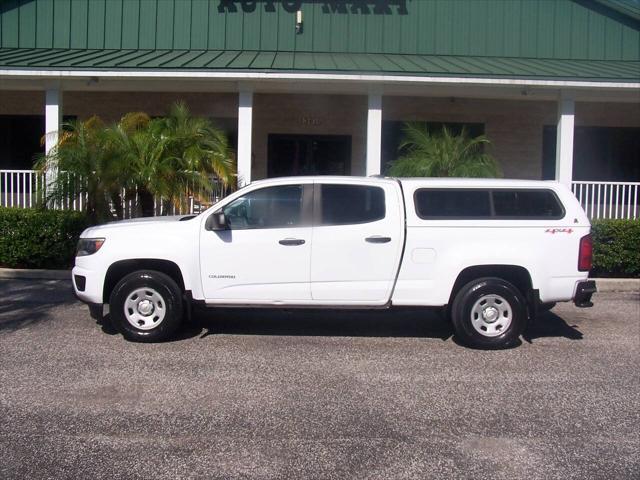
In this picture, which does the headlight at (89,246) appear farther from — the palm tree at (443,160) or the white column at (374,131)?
the white column at (374,131)

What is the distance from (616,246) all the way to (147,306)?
810 centimetres

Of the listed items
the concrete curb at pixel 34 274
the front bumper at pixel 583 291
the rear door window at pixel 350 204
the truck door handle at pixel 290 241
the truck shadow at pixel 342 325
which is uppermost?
the rear door window at pixel 350 204

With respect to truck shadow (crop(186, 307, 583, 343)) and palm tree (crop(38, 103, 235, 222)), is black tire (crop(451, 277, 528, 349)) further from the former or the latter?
palm tree (crop(38, 103, 235, 222))

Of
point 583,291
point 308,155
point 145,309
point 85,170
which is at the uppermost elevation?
point 308,155

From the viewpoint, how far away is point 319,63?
13.6m

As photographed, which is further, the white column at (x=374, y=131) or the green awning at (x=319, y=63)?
the white column at (x=374, y=131)

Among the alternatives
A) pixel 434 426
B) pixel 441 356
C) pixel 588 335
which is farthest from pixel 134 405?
pixel 588 335

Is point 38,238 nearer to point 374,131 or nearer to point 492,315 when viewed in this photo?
point 374,131

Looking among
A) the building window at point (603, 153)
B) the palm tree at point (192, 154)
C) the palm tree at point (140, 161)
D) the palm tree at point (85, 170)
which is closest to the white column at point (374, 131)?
the palm tree at point (192, 154)

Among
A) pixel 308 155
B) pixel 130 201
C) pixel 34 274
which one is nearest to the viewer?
pixel 34 274

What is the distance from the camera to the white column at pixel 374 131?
43.5ft

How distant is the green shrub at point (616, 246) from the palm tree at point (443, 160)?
2.02 m

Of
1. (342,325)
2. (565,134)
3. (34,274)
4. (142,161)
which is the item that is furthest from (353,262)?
(565,134)

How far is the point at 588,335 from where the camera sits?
8570 millimetres
